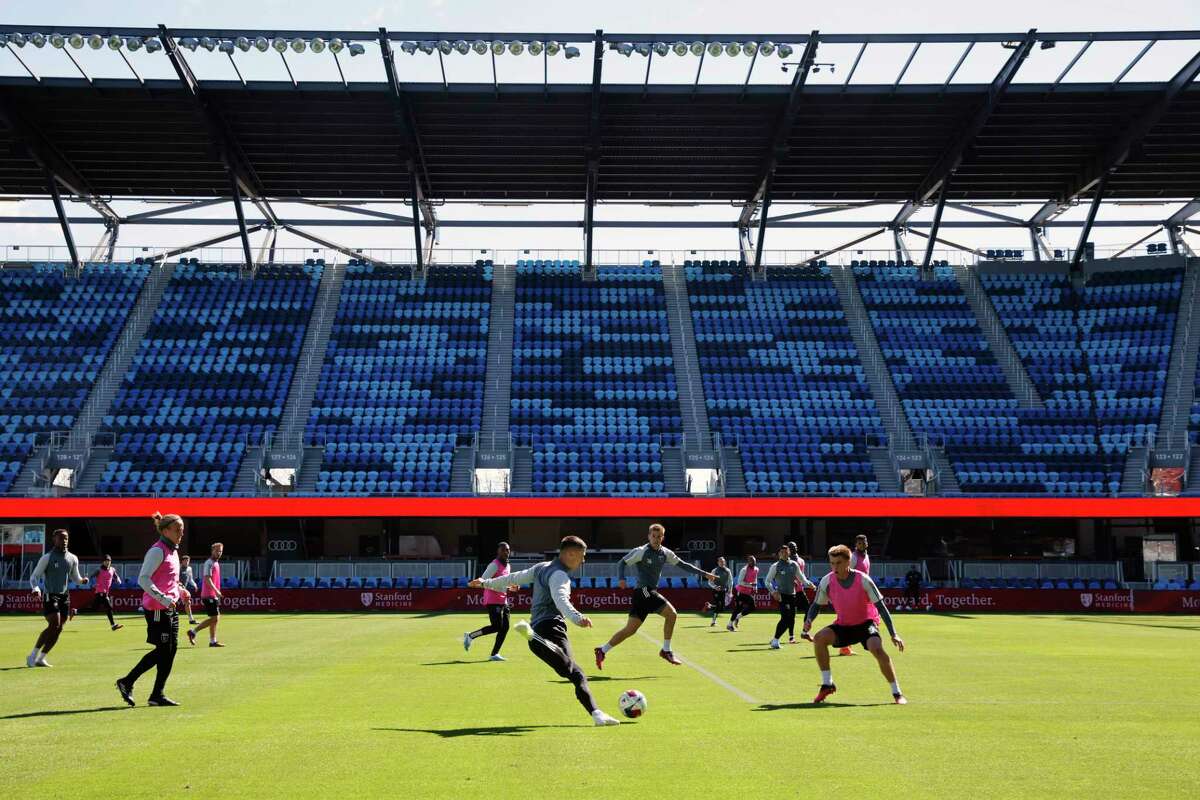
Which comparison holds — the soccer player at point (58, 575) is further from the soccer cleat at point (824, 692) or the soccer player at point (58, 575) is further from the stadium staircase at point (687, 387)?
the stadium staircase at point (687, 387)

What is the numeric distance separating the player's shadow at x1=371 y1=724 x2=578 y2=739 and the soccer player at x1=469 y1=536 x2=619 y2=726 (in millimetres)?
431

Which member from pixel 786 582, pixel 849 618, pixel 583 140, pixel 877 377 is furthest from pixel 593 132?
pixel 849 618

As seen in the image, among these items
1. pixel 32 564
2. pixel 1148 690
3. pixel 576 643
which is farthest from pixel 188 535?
pixel 1148 690

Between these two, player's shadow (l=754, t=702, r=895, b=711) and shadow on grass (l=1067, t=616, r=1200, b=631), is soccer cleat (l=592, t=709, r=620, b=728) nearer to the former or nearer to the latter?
player's shadow (l=754, t=702, r=895, b=711)

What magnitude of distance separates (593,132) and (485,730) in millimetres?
38955

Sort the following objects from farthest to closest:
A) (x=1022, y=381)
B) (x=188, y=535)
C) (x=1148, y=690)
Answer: (x=1022, y=381), (x=188, y=535), (x=1148, y=690)

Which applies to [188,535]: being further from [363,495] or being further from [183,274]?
[183,274]

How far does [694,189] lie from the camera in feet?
175

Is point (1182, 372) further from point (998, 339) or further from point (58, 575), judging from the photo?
point (58, 575)

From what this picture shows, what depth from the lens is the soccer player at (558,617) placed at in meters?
11.5

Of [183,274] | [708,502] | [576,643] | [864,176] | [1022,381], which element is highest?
[864,176]

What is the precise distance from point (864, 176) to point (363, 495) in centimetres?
2531

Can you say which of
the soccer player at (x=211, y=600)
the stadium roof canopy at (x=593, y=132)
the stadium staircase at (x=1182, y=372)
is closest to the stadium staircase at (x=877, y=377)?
the stadium roof canopy at (x=593, y=132)

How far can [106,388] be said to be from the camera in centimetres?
5012
